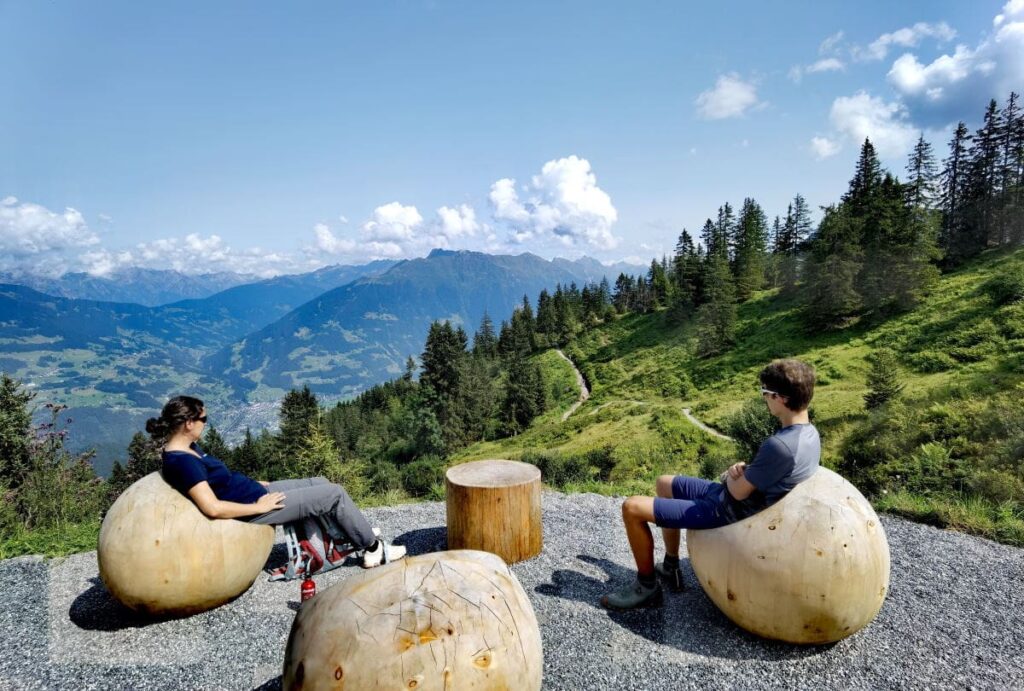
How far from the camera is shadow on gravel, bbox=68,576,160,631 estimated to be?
5219 mm

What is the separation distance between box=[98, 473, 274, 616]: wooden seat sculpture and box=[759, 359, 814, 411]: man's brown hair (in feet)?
18.2

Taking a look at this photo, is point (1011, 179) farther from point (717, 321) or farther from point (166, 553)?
point (166, 553)

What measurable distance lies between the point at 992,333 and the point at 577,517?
3640 cm

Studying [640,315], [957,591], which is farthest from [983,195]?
[957,591]

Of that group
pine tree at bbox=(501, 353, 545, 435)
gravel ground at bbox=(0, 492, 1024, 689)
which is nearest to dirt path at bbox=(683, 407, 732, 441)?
gravel ground at bbox=(0, 492, 1024, 689)

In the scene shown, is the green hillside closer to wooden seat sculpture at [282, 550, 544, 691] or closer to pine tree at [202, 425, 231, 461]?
wooden seat sculpture at [282, 550, 544, 691]

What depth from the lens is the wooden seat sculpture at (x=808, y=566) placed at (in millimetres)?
4234

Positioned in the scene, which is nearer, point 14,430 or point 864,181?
point 14,430

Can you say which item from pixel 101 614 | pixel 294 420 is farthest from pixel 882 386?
pixel 294 420

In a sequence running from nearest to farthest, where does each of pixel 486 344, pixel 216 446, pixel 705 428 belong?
1. pixel 705 428
2. pixel 216 446
3. pixel 486 344

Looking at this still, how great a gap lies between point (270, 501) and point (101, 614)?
2045 mm

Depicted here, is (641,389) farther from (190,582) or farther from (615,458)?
(190,582)

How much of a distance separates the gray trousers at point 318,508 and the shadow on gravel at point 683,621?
227cm

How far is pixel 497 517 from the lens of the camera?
6418 millimetres
